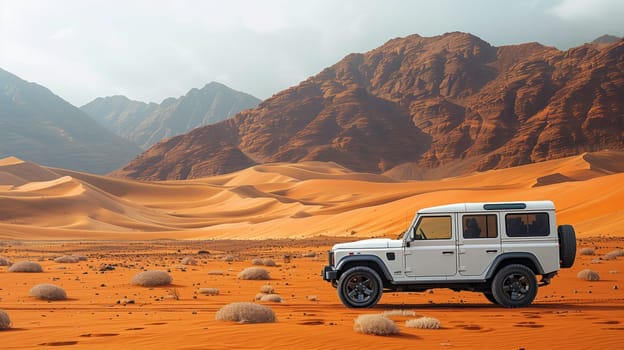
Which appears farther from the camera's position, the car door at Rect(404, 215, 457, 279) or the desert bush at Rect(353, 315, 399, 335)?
the car door at Rect(404, 215, 457, 279)

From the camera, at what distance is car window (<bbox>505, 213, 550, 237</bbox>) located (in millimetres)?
13344

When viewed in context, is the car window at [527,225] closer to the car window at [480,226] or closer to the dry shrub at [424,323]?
the car window at [480,226]

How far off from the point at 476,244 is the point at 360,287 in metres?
2.45

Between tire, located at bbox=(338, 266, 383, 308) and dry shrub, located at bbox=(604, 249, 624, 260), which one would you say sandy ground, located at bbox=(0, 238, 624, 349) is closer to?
tire, located at bbox=(338, 266, 383, 308)

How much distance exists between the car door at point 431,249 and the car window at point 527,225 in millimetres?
1156

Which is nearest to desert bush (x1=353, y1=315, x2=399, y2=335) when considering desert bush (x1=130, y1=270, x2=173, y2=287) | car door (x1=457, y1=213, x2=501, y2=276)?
car door (x1=457, y1=213, x2=501, y2=276)

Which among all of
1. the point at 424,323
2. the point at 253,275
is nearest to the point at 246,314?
the point at 424,323

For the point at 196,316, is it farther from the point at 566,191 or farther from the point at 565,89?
the point at 565,89

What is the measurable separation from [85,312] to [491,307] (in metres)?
8.33

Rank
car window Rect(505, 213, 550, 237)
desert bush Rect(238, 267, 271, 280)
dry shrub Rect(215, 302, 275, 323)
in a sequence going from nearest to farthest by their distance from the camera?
dry shrub Rect(215, 302, 275, 323) → car window Rect(505, 213, 550, 237) → desert bush Rect(238, 267, 271, 280)

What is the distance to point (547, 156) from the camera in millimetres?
176625

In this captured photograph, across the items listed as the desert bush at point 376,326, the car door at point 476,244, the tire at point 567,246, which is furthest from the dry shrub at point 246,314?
the tire at point 567,246

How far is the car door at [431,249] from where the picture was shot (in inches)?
517

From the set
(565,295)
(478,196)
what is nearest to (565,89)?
(478,196)
